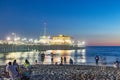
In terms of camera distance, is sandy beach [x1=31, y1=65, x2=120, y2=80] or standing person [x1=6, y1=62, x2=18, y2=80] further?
sandy beach [x1=31, y1=65, x2=120, y2=80]

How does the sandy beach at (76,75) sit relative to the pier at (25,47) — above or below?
below

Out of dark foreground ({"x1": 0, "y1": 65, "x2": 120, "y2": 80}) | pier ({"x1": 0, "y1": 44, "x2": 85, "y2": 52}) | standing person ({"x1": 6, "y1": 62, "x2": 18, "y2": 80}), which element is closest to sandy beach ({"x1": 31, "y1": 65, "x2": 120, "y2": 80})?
dark foreground ({"x1": 0, "y1": 65, "x2": 120, "y2": 80})

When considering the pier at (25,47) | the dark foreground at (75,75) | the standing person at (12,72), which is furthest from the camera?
the pier at (25,47)

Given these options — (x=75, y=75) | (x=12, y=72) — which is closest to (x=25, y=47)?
(x=75, y=75)

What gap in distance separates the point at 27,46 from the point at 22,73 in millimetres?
129227

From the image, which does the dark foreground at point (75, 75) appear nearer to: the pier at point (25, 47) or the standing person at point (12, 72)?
the standing person at point (12, 72)

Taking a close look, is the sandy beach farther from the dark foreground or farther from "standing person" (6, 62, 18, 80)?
"standing person" (6, 62, 18, 80)

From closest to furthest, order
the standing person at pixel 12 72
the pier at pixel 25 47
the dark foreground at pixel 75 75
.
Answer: the standing person at pixel 12 72, the dark foreground at pixel 75 75, the pier at pixel 25 47

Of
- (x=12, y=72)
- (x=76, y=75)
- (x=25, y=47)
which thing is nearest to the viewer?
(x=12, y=72)

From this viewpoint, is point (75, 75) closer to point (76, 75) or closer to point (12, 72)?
point (76, 75)

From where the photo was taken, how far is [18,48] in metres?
133

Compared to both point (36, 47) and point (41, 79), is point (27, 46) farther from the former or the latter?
point (41, 79)

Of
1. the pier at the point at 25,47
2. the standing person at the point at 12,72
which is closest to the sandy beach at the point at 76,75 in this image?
the standing person at the point at 12,72

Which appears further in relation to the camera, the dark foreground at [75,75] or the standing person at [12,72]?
the dark foreground at [75,75]
